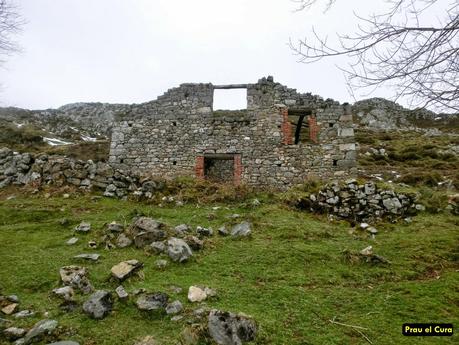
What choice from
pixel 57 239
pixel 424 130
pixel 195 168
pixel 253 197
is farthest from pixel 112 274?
pixel 424 130

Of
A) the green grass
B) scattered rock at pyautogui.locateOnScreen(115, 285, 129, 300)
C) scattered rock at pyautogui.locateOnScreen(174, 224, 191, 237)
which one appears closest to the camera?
the green grass

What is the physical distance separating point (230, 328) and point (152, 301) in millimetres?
1180

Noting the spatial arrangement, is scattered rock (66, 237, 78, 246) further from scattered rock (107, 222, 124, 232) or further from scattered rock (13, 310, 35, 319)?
scattered rock (13, 310, 35, 319)

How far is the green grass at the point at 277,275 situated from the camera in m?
4.52

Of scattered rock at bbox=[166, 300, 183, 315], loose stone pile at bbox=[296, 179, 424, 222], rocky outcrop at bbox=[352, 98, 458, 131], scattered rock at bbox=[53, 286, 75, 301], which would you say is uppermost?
rocky outcrop at bbox=[352, 98, 458, 131]

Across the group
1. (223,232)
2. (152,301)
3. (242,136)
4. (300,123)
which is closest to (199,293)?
(152,301)

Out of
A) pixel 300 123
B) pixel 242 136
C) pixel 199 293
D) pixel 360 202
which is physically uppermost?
pixel 300 123

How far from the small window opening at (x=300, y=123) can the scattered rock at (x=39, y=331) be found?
10.3m

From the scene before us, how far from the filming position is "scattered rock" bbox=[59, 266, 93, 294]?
530cm

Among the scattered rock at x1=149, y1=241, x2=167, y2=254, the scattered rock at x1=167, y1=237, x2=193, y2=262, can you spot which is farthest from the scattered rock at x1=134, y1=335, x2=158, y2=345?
the scattered rock at x1=149, y1=241, x2=167, y2=254

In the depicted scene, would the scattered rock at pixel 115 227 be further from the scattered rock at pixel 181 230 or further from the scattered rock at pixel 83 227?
the scattered rock at pixel 181 230

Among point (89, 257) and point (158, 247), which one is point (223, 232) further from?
point (89, 257)

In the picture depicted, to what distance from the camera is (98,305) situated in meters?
4.71

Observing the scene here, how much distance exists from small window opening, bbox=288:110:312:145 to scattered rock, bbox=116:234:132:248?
771cm
